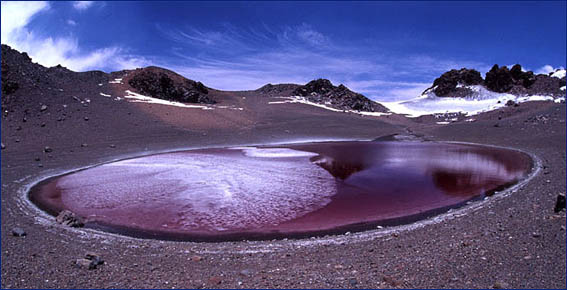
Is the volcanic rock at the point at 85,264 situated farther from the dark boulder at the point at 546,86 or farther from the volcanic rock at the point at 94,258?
the dark boulder at the point at 546,86

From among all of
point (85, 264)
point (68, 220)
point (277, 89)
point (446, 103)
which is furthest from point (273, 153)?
point (446, 103)

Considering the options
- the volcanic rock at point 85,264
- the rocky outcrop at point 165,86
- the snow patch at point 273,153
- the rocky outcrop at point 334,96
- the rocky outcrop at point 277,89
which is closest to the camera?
the volcanic rock at point 85,264

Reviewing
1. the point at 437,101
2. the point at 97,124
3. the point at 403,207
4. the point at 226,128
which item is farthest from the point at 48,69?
the point at 437,101

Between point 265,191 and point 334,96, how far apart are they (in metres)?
39.0

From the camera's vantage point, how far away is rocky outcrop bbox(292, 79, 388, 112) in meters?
46.2

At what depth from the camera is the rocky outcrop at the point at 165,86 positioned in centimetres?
3316

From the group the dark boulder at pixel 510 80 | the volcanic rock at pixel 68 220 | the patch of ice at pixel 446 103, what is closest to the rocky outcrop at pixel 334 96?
the patch of ice at pixel 446 103

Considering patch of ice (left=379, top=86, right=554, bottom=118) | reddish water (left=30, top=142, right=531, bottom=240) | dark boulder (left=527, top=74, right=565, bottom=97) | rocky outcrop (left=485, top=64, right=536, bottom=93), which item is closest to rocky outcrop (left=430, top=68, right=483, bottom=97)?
patch of ice (left=379, top=86, right=554, bottom=118)

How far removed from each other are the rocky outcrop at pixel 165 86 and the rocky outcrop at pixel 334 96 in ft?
48.5

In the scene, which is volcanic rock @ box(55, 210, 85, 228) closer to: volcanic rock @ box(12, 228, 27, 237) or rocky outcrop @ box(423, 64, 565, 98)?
volcanic rock @ box(12, 228, 27, 237)

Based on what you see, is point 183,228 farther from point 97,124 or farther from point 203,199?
point 97,124

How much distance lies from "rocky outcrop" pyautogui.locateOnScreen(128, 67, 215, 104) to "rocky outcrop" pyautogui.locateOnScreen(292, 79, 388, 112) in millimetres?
14770

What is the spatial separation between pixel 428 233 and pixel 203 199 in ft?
20.0

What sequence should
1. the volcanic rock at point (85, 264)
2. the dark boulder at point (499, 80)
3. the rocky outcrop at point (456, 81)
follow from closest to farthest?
the volcanic rock at point (85, 264) < the dark boulder at point (499, 80) < the rocky outcrop at point (456, 81)
